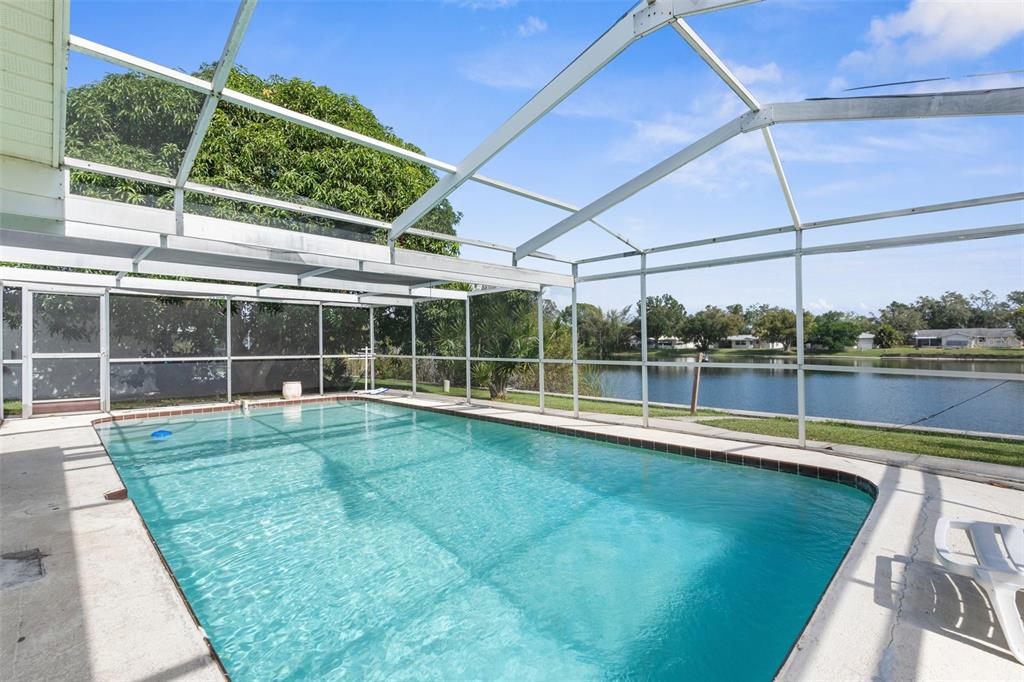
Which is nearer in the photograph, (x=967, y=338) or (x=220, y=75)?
(x=220, y=75)

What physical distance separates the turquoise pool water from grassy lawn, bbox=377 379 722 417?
2951mm

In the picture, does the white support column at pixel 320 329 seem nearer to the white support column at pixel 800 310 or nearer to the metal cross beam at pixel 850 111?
the metal cross beam at pixel 850 111

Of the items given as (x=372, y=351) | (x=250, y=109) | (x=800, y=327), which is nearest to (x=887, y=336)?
(x=800, y=327)

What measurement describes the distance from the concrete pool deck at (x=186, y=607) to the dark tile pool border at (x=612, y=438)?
0.55m

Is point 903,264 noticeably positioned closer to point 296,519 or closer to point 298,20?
point 296,519

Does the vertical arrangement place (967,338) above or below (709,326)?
below

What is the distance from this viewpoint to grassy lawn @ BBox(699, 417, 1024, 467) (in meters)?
5.51

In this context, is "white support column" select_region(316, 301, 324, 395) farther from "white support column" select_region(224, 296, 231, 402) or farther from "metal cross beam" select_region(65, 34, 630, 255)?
"metal cross beam" select_region(65, 34, 630, 255)

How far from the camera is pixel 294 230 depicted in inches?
233

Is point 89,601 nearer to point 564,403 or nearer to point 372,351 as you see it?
point 564,403

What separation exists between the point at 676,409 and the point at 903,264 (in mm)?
5325

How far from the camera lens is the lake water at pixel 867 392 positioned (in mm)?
Result: 5695

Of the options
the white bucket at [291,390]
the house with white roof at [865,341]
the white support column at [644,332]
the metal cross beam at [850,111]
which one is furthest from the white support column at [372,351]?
the house with white roof at [865,341]

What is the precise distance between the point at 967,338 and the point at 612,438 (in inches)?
170
